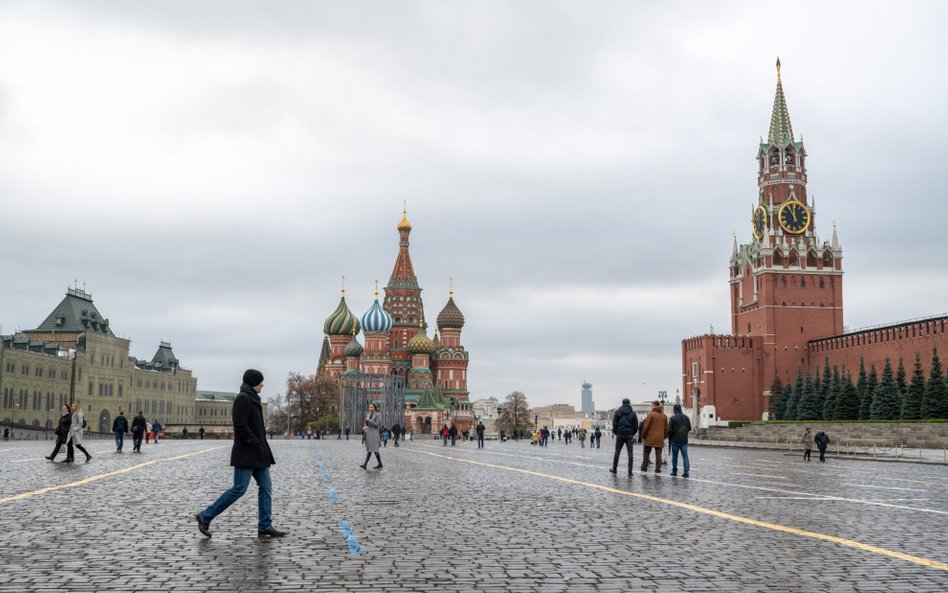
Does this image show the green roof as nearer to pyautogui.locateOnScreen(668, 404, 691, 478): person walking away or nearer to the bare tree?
the bare tree

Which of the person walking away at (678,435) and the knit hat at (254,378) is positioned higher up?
the knit hat at (254,378)

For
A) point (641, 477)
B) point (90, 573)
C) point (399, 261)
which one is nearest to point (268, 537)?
point (90, 573)

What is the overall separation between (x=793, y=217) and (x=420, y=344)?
43.9 m

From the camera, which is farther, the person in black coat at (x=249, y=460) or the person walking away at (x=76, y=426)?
the person walking away at (x=76, y=426)

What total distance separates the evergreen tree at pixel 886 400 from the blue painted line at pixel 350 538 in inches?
2463

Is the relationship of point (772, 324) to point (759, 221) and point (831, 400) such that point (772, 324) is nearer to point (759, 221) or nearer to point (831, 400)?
point (759, 221)

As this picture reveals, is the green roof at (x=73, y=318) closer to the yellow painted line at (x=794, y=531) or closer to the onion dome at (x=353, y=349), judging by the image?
the onion dome at (x=353, y=349)

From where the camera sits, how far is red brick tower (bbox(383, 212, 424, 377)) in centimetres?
11081

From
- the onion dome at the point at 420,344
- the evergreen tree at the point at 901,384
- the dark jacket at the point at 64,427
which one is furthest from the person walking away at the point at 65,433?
the onion dome at the point at 420,344

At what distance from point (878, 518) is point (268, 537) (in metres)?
6.40

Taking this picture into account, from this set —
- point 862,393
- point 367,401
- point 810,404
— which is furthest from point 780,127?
point 367,401

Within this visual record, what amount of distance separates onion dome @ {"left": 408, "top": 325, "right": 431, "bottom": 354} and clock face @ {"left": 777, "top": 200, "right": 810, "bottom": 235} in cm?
4176

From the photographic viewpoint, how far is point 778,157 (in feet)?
329

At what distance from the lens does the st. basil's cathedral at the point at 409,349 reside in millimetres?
104750
